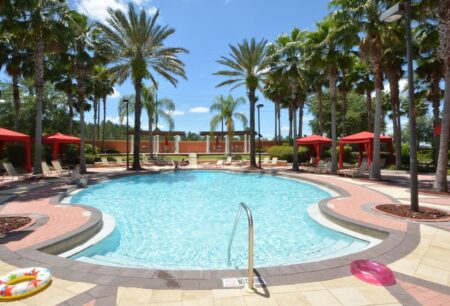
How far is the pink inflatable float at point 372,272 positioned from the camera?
13.4 ft

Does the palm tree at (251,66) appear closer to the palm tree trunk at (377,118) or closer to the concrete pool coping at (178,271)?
the palm tree trunk at (377,118)

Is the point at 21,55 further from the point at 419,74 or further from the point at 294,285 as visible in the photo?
the point at 419,74

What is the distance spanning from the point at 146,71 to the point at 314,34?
41.7 feet

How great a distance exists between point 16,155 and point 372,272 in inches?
997

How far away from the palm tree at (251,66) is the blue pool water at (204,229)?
36.0 feet

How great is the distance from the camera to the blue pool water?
20.0 feet

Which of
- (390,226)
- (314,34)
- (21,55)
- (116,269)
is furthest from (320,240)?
(21,55)

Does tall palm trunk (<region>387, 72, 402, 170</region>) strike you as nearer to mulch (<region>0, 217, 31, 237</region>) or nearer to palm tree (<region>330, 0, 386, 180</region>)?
palm tree (<region>330, 0, 386, 180</region>)

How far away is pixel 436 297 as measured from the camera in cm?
369

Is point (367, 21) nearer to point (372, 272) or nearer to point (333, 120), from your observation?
point (333, 120)

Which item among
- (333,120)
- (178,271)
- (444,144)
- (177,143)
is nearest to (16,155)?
(178,271)

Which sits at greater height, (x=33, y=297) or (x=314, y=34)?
(x=314, y=34)

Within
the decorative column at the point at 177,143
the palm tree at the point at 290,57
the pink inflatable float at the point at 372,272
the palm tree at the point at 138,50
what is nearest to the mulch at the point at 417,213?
the pink inflatable float at the point at 372,272

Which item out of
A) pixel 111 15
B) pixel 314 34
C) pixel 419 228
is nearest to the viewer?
pixel 419 228
